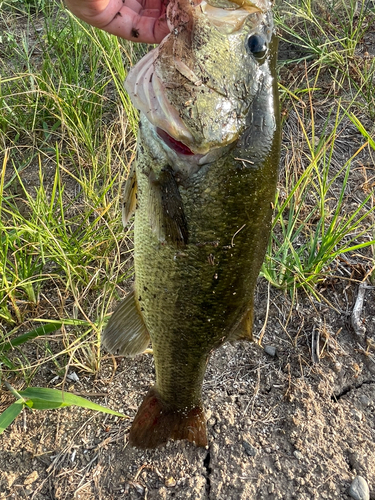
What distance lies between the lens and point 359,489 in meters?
1.98

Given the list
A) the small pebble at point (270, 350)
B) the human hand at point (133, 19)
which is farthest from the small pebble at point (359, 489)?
the human hand at point (133, 19)

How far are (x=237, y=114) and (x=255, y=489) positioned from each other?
1777 mm

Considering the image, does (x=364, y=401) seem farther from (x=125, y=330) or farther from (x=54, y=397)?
(x=54, y=397)

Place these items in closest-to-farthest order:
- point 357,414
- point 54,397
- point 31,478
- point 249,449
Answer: point 54,397
point 31,478
point 249,449
point 357,414

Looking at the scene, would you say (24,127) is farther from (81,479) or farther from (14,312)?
(81,479)

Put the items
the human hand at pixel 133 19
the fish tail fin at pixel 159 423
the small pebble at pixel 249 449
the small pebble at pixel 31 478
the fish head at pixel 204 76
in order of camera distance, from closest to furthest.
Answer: the fish head at pixel 204 76 → the human hand at pixel 133 19 → the fish tail fin at pixel 159 423 → the small pebble at pixel 31 478 → the small pebble at pixel 249 449

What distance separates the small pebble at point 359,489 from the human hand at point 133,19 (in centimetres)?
229

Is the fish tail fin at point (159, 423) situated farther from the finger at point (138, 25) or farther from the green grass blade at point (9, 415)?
the finger at point (138, 25)

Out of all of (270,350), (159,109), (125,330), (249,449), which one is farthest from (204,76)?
(249,449)

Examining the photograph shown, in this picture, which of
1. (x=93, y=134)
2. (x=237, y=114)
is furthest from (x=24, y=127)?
(x=237, y=114)

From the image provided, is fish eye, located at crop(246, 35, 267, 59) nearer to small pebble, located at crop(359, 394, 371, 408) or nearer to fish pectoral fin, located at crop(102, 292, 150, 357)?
fish pectoral fin, located at crop(102, 292, 150, 357)

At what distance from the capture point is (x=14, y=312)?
245cm

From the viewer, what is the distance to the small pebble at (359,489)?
1961 mm

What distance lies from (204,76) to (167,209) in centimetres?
46
